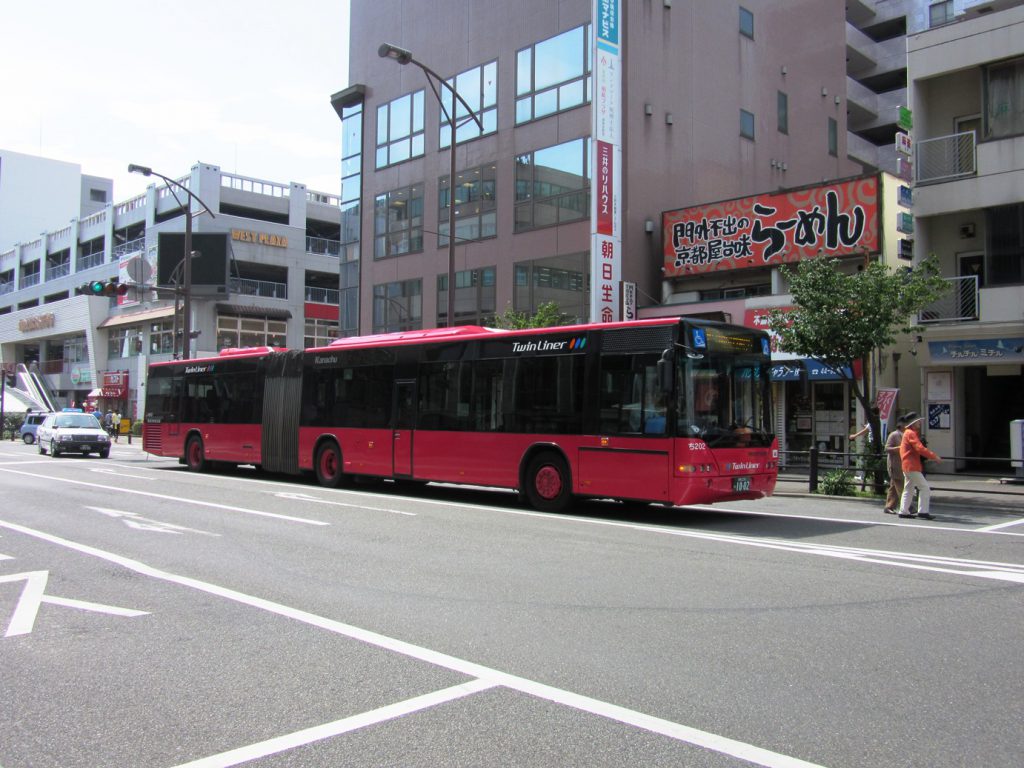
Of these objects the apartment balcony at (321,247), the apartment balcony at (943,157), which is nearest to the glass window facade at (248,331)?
the apartment balcony at (321,247)

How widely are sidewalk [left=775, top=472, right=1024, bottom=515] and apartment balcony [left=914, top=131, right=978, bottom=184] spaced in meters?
8.15

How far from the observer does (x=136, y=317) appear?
5781 centimetres

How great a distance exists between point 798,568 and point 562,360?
5.93 m

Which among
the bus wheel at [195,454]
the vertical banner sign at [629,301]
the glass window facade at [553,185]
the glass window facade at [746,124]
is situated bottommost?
the bus wheel at [195,454]

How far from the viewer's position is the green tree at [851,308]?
54.1 ft

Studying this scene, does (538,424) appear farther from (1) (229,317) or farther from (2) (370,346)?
(1) (229,317)

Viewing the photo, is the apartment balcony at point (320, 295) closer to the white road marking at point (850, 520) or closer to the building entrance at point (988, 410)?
the building entrance at point (988, 410)

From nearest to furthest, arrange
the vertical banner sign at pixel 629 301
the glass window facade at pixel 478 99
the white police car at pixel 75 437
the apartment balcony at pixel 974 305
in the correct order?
1. the apartment balcony at pixel 974 305
2. the vertical banner sign at pixel 629 301
3. the white police car at pixel 75 437
4. the glass window facade at pixel 478 99

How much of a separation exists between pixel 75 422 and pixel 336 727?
105 feet

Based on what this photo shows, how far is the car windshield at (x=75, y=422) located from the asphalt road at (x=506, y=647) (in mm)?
22454

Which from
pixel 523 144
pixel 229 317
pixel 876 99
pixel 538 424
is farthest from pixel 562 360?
pixel 229 317

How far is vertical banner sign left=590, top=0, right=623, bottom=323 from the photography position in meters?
26.1

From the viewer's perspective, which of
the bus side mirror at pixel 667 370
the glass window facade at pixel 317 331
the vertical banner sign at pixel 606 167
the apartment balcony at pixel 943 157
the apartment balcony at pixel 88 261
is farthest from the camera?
the apartment balcony at pixel 88 261

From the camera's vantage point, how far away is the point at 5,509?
13.8 meters
